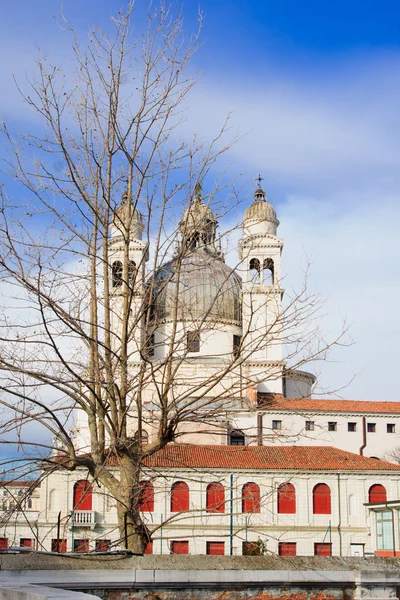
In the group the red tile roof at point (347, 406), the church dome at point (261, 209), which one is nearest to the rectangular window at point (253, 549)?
the red tile roof at point (347, 406)

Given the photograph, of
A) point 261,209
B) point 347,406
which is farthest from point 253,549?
point 261,209

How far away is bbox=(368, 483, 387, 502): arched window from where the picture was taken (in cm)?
4312

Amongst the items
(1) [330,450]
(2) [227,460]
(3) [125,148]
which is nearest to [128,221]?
(3) [125,148]

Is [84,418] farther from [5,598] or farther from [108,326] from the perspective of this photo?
[5,598]

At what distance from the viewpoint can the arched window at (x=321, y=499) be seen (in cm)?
4250

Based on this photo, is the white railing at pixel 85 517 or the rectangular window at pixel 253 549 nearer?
the rectangular window at pixel 253 549

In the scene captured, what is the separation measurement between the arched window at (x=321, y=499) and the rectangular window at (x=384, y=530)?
3.41 meters

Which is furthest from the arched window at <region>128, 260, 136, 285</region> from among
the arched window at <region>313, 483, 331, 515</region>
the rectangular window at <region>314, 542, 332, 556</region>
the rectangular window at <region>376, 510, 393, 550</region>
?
the arched window at <region>313, 483, 331, 515</region>

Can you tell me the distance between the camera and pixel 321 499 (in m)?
42.9

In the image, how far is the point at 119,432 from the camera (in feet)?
33.8

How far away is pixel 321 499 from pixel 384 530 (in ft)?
15.1

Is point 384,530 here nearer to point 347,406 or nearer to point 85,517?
point 85,517

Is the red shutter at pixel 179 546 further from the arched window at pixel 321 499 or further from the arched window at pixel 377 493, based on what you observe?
the arched window at pixel 377 493

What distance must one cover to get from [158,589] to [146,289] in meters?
4.99
